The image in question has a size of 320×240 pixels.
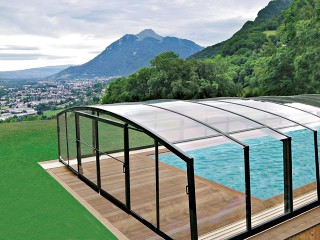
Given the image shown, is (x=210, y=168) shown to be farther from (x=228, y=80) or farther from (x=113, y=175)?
(x=228, y=80)

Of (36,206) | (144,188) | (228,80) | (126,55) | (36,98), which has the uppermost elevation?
(126,55)

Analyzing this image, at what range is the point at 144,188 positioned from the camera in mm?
5902

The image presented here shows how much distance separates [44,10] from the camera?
5106cm

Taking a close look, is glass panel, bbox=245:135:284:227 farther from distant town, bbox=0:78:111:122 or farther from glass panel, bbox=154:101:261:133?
distant town, bbox=0:78:111:122

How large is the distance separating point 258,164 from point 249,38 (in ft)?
147

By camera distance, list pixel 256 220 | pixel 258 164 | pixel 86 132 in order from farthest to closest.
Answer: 1. pixel 86 132
2. pixel 258 164
3. pixel 256 220

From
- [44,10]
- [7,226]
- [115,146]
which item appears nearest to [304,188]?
[115,146]

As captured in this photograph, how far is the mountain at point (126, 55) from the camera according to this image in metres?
61.1

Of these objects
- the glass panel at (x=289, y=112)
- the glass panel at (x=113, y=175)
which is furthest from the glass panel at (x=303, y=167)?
the glass panel at (x=113, y=175)

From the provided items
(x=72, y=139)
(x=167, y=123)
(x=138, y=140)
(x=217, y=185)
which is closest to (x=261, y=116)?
(x=217, y=185)

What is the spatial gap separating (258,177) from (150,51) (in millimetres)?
68938

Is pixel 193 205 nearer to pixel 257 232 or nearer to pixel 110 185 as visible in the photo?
pixel 257 232

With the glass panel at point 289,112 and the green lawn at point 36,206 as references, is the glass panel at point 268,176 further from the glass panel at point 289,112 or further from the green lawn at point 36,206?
the green lawn at point 36,206

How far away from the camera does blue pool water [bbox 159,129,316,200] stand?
211 inches
